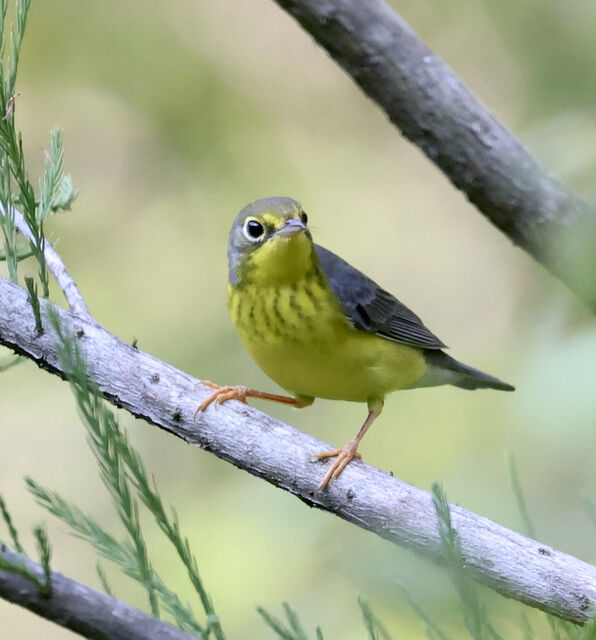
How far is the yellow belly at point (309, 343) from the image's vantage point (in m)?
4.08

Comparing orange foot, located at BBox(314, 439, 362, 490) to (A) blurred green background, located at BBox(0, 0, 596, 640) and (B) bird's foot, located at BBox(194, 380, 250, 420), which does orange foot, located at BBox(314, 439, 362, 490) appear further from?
(A) blurred green background, located at BBox(0, 0, 596, 640)

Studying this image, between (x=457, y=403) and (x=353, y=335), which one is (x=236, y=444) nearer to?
(x=353, y=335)

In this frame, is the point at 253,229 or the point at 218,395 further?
the point at 253,229

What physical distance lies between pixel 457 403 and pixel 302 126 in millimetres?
3043

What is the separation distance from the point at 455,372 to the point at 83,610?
389 centimetres

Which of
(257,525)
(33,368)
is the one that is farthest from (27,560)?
(33,368)

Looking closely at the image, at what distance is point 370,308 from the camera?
4504mm

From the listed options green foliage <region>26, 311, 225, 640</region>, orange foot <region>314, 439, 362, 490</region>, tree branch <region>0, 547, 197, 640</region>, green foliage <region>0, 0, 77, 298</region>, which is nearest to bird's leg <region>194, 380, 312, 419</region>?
orange foot <region>314, 439, 362, 490</region>

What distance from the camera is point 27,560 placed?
153 centimetres

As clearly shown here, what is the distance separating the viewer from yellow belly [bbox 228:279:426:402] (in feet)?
13.4

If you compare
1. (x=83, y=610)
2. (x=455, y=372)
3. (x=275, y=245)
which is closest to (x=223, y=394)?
(x=275, y=245)

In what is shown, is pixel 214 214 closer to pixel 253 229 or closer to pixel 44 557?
pixel 253 229

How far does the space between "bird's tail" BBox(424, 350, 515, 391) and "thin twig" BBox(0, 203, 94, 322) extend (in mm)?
2400

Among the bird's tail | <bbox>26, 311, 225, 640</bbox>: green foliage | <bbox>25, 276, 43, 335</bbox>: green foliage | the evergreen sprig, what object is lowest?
<bbox>26, 311, 225, 640</bbox>: green foliage
